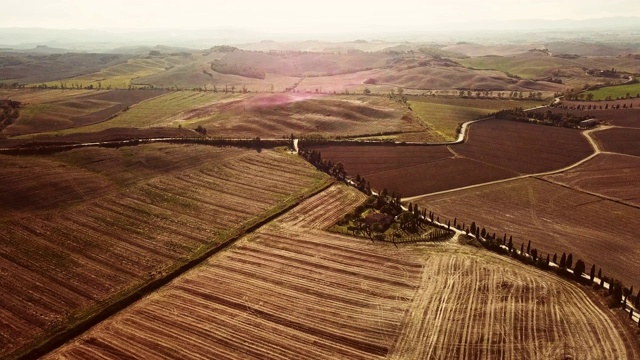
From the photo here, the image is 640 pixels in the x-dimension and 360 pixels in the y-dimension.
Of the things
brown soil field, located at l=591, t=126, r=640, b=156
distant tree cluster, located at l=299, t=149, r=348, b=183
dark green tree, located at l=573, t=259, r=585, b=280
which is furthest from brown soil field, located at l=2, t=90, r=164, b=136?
brown soil field, located at l=591, t=126, r=640, b=156

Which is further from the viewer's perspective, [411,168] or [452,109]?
[452,109]

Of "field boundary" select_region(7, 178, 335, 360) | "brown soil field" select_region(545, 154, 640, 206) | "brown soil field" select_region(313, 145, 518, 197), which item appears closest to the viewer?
"field boundary" select_region(7, 178, 335, 360)

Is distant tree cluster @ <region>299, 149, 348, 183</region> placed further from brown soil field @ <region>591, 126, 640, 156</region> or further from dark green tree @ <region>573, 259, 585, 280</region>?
brown soil field @ <region>591, 126, 640, 156</region>

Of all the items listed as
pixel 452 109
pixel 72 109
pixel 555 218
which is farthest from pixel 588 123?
pixel 72 109

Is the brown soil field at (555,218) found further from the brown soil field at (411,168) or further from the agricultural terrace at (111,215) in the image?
the agricultural terrace at (111,215)

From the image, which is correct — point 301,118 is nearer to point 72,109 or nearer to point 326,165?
point 326,165

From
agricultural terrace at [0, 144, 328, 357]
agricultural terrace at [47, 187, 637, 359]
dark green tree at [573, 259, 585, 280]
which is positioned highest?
agricultural terrace at [0, 144, 328, 357]
